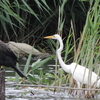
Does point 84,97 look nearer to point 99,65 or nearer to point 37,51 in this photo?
point 99,65

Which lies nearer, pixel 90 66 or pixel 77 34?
pixel 90 66

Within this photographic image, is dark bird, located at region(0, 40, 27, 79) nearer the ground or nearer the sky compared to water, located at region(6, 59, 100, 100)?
nearer the sky

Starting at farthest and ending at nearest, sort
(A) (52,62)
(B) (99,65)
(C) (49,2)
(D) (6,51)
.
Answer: (C) (49,2), (A) (52,62), (B) (99,65), (D) (6,51)

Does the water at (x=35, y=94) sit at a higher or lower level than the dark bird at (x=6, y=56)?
lower

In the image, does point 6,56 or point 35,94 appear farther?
point 35,94

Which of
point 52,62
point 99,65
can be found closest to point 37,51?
point 52,62

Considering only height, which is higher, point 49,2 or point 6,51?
point 49,2

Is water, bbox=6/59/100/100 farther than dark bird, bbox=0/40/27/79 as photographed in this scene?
Yes

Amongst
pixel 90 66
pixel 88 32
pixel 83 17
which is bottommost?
pixel 90 66

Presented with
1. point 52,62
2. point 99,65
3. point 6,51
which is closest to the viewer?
point 6,51

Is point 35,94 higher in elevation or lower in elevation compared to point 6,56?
lower

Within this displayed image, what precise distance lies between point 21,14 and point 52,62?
59.1 inches

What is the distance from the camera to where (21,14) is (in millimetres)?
10883

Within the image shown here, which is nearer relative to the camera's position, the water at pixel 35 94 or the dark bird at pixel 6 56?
the dark bird at pixel 6 56
